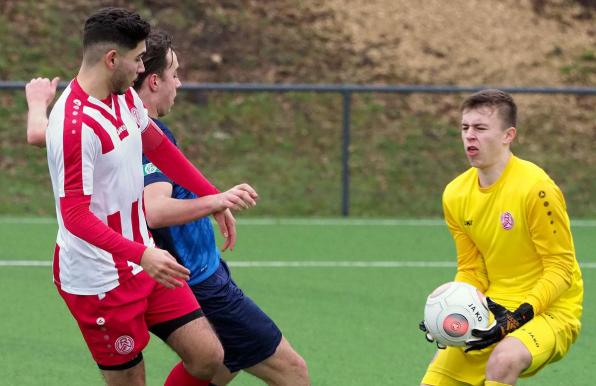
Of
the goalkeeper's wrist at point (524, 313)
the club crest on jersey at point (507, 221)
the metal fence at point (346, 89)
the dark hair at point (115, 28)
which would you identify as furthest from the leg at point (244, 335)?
the metal fence at point (346, 89)

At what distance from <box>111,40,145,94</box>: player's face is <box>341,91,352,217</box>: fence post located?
9.10 m

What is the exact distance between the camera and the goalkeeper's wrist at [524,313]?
516 centimetres

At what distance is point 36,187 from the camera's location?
1385 centimetres

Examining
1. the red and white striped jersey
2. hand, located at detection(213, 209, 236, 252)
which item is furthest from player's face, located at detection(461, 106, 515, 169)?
the red and white striped jersey

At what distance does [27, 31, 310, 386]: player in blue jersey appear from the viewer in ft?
17.0

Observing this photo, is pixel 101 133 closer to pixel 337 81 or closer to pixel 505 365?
pixel 505 365

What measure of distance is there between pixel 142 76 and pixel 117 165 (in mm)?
776

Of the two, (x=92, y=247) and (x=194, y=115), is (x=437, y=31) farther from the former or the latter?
(x=92, y=247)

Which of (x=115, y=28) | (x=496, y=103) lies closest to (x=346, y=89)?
(x=496, y=103)

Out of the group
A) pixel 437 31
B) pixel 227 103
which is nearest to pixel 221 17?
pixel 227 103

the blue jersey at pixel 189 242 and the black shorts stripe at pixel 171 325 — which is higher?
the blue jersey at pixel 189 242

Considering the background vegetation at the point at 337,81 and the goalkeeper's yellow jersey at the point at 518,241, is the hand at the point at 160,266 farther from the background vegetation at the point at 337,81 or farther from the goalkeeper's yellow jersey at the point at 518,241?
the background vegetation at the point at 337,81

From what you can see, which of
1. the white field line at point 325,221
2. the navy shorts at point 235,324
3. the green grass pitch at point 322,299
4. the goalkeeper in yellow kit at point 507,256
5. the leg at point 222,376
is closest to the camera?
the goalkeeper in yellow kit at point 507,256

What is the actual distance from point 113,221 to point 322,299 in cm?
459
